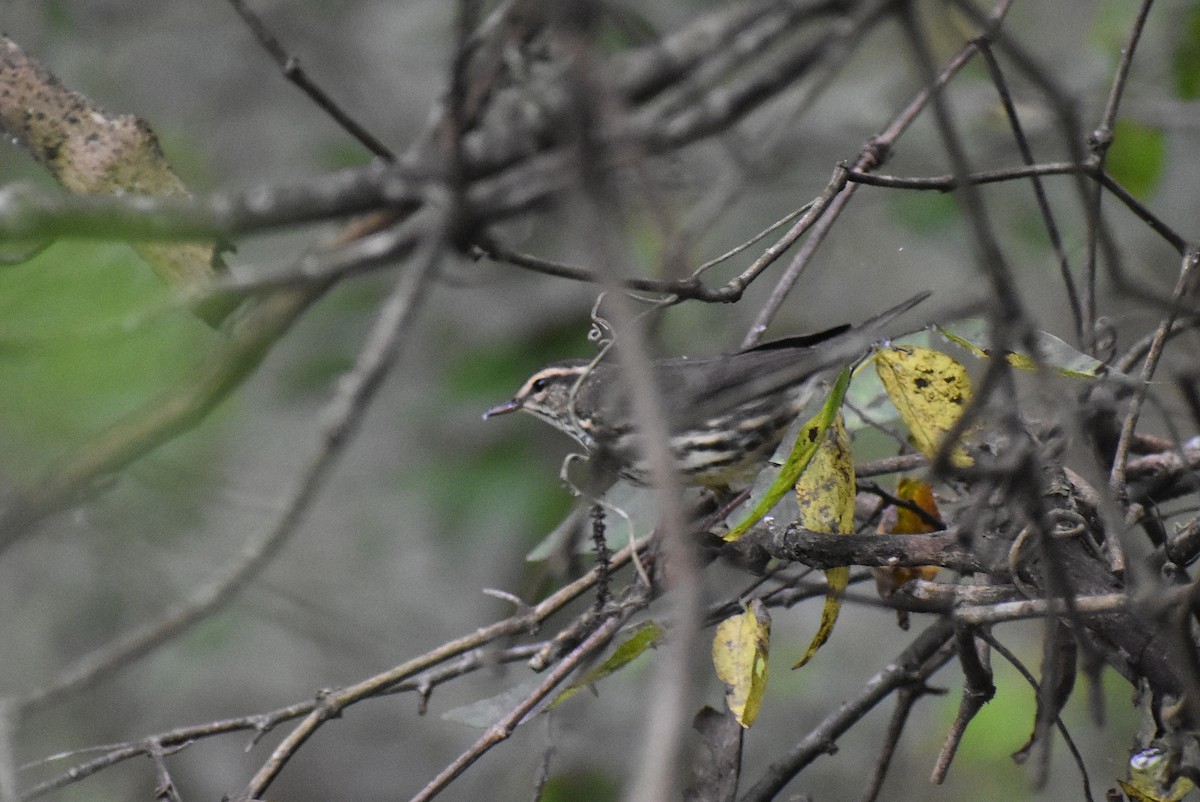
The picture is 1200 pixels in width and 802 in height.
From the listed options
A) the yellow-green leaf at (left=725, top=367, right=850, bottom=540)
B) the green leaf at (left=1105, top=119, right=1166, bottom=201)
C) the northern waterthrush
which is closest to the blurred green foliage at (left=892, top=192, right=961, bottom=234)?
the green leaf at (left=1105, top=119, right=1166, bottom=201)

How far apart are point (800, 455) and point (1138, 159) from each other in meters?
1.99

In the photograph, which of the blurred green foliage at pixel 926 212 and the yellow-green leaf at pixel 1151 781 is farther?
the blurred green foliage at pixel 926 212

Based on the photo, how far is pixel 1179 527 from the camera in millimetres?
1842

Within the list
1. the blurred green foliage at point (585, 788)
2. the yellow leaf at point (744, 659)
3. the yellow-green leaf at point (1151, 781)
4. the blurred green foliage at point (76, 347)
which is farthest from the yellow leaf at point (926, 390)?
the blurred green foliage at point (585, 788)

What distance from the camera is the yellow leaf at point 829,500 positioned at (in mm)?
1819

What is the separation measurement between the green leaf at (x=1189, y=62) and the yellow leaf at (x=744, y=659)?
217 cm

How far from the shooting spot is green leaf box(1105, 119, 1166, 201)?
3178 millimetres

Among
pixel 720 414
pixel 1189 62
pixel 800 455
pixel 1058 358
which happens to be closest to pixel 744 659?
pixel 800 455

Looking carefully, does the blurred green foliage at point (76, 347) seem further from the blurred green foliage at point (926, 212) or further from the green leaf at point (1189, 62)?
the blurred green foliage at point (926, 212)

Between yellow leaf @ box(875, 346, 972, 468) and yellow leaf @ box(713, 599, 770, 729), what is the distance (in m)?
0.37

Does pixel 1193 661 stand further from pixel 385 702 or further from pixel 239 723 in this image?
pixel 385 702

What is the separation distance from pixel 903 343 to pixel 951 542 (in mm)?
360

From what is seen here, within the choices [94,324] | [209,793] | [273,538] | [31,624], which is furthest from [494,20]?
[31,624]

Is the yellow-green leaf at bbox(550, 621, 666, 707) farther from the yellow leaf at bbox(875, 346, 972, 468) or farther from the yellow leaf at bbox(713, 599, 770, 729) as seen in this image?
the yellow leaf at bbox(875, 346, 972, 468)
